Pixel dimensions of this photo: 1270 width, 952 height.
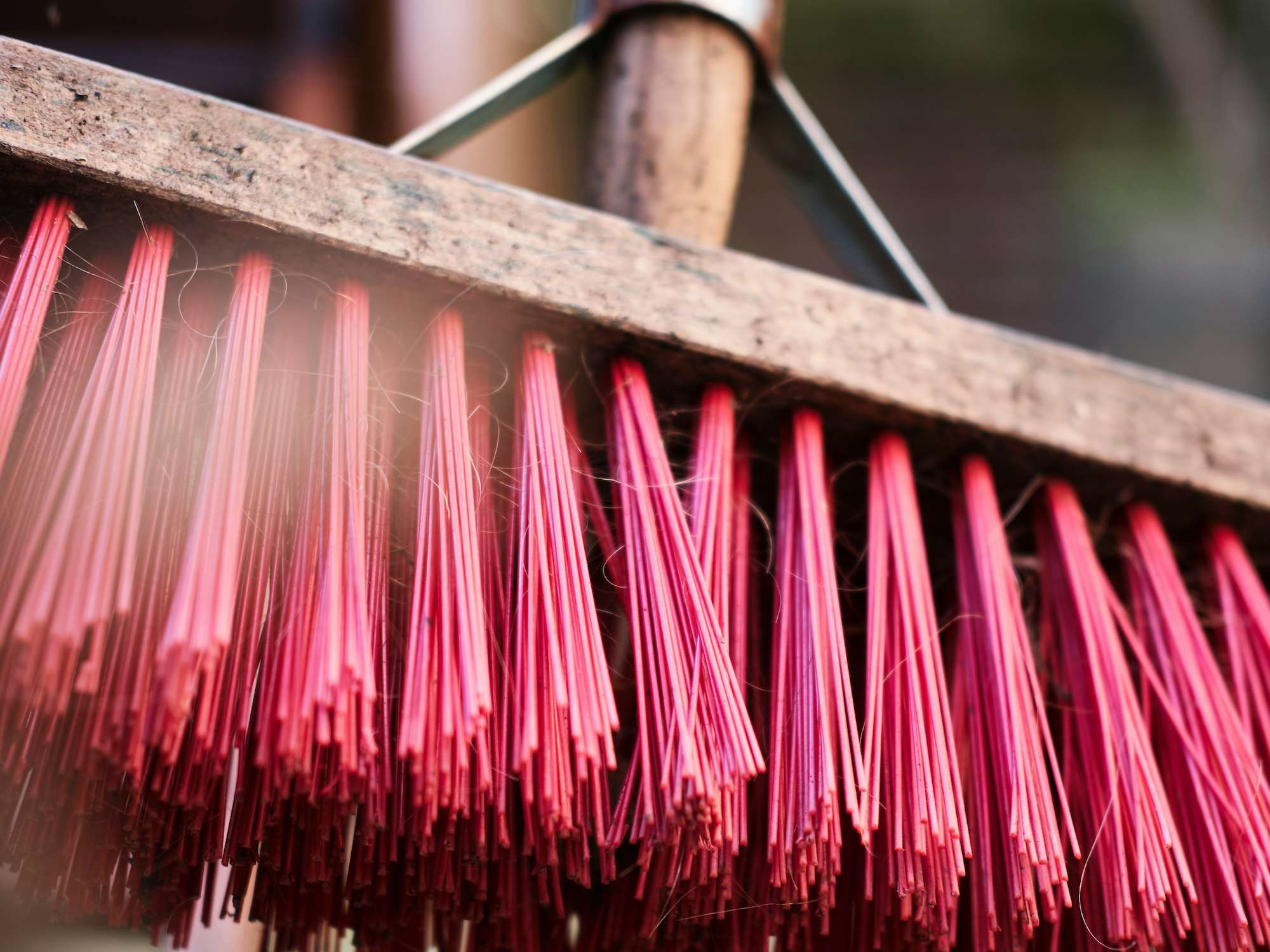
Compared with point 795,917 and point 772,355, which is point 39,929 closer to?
point 795,917

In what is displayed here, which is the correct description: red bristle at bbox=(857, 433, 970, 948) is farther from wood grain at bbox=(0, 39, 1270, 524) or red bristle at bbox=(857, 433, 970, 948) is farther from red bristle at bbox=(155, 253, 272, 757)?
red bristle at bbox=(155, 253, 272, 757)

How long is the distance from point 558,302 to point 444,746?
0.33 meters

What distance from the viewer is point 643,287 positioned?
76 centimetres

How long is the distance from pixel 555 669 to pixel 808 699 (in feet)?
0.57

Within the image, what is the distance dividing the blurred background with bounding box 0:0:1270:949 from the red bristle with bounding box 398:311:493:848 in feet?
3.21

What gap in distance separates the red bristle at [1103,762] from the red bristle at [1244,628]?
0.28ft

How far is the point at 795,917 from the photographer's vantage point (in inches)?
25.7

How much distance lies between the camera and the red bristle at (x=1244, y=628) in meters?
0.82

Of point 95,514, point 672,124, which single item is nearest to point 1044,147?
point 672,124

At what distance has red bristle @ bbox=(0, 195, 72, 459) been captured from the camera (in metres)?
0.59

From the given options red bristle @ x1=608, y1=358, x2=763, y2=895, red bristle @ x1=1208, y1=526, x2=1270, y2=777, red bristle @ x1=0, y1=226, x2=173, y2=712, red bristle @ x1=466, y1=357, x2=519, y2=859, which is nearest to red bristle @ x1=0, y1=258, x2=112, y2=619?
red bristle @ x1=0, y1=226, x2=173, y2=712

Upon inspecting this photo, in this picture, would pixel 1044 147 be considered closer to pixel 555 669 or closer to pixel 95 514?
pixel 555 669

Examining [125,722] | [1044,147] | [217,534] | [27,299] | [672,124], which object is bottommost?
[125,722]

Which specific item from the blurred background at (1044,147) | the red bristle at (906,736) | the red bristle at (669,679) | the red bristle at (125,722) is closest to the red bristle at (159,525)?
the red bristle at (125,722)
